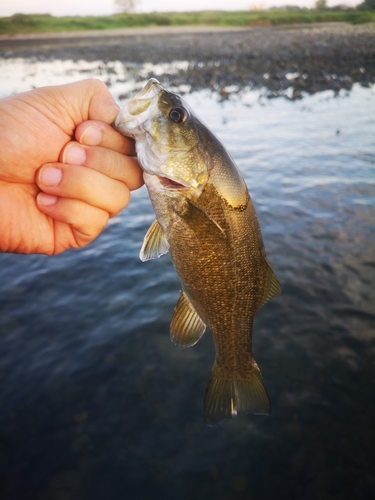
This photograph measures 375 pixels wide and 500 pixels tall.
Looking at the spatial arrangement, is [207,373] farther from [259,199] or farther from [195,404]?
[259,199]

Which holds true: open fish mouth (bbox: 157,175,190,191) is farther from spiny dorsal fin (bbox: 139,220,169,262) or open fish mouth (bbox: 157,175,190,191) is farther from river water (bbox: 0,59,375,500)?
river water (bbox: 0,59,375,500)

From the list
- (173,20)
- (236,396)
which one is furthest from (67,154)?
(173,20)

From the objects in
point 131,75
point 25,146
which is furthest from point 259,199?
point 131,75

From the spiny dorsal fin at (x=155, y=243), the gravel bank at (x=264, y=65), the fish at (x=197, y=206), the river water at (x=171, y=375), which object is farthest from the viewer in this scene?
the gravel bank at (x=264, y=65)

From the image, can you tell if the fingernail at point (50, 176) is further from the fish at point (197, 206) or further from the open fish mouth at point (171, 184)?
the open fish mouth at point (171, 184)

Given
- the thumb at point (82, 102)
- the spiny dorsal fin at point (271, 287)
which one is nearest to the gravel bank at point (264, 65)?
the thumb at point (82, 102)

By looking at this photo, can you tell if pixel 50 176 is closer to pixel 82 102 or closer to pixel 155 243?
pixel 82 102
